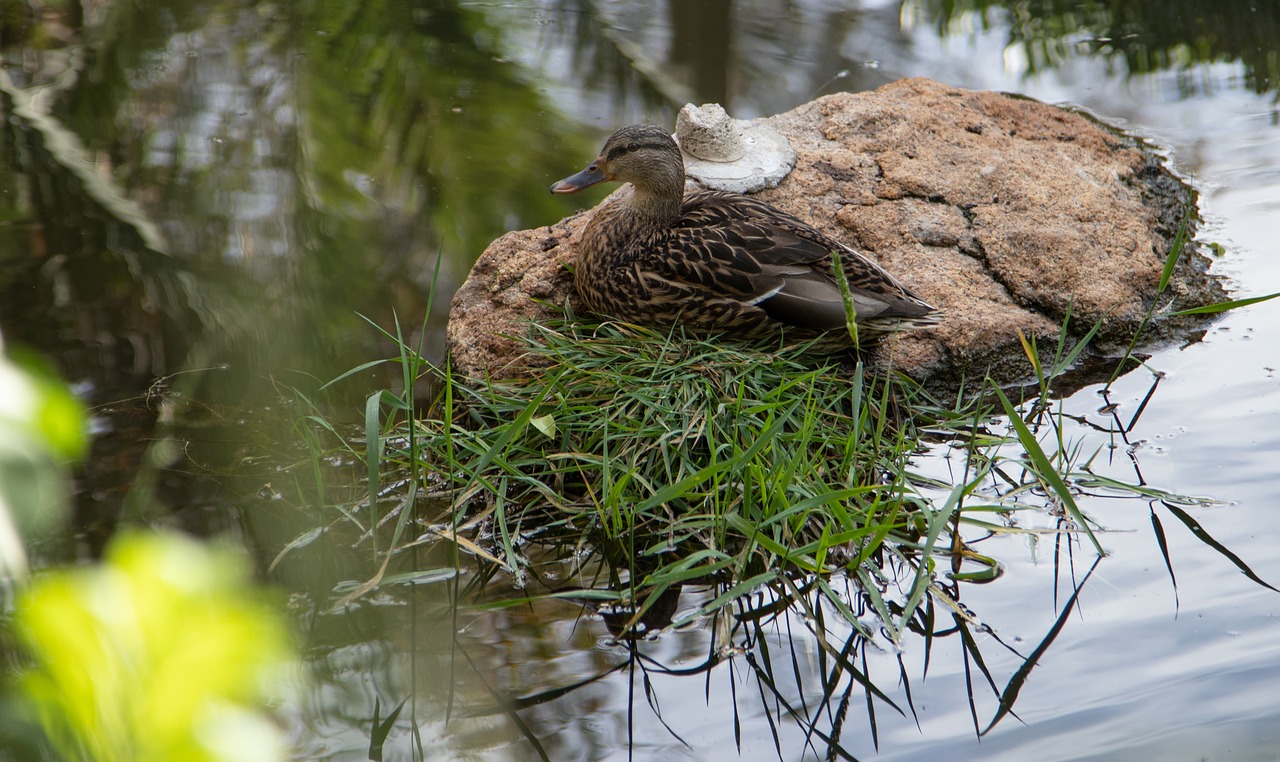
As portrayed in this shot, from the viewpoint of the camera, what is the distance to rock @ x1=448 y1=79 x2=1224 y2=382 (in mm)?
3654

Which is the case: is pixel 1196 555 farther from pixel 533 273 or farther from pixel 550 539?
pixel 533 273

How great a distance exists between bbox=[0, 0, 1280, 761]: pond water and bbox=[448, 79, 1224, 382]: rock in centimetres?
26

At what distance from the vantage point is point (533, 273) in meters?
3.86

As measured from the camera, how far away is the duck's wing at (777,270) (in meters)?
3.32

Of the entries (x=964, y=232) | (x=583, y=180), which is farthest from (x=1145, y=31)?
(x=583, y=180)

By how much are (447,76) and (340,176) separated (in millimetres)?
1126

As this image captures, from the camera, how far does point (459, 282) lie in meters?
4.20

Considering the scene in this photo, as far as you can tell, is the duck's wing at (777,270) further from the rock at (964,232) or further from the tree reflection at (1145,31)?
the tree reflection at (1145,31)

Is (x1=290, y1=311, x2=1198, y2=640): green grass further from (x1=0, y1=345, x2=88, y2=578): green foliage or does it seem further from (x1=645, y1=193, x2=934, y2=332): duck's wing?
(x1=0, y1=345, x2=88, y2=578): green foliage

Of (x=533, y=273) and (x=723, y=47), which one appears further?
(x=723, y=47)

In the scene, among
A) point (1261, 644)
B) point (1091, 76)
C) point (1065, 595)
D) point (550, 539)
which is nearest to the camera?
point (1261, 644)

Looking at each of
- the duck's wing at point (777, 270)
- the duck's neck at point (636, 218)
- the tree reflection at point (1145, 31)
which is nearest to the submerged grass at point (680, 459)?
the duck's wing at point (777, 270)

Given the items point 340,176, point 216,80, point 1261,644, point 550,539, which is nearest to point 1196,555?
point 1261,644

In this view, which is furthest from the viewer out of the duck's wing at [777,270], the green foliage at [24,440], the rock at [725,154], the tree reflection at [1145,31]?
the tree reflection at [1145,31]
